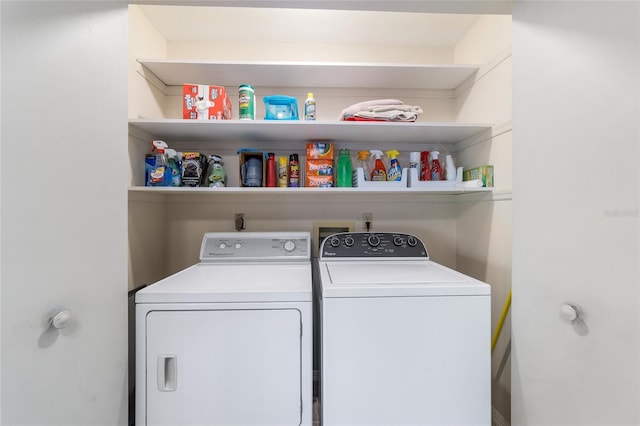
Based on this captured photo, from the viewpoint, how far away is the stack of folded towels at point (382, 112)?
1634mm

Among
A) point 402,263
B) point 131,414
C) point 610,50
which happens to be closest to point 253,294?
point 402,263

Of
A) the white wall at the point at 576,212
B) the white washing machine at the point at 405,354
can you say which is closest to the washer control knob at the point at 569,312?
the white wall at the point at 576,212

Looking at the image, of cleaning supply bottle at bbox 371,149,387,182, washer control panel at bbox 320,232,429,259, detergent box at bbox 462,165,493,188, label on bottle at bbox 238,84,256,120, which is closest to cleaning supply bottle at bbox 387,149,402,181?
cleaning supply bottle at bbox 371,149,387,182

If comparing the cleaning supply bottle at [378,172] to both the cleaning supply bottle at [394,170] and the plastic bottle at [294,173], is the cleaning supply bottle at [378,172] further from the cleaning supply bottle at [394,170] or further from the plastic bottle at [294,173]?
the plastic bottle at [294,173]

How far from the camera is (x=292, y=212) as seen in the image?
81.2 inches

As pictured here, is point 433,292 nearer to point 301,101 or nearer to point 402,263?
point 402,263

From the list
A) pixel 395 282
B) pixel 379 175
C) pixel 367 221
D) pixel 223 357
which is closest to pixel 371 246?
pixel 367 221

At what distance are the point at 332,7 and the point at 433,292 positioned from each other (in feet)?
4.30

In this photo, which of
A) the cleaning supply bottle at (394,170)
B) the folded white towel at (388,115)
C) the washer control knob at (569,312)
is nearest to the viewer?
the washer control knob at (569,312)

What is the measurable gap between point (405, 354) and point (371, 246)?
0.76 m

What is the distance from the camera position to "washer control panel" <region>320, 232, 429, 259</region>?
174 centimetres

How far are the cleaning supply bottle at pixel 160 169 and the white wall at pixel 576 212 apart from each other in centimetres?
185

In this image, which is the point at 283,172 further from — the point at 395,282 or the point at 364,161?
the point at 395,282

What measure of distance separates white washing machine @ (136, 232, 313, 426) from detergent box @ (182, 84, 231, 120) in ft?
3.39
